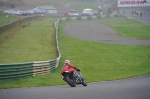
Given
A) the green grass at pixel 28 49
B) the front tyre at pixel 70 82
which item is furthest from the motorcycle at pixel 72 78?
the green grass at pixel 28 49

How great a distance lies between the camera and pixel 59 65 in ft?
83.4

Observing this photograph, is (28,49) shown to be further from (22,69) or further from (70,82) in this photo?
(70,82)

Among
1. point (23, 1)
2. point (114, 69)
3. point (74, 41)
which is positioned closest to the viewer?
point (114, 69)

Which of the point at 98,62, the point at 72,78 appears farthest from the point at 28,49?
the point at 72,78

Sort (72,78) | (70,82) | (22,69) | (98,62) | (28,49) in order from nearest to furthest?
(70,82), (72,78), (22,69), (98,62), (28,49)

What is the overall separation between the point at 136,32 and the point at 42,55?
23.0m

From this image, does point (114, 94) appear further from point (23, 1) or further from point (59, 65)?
point (23, 1)

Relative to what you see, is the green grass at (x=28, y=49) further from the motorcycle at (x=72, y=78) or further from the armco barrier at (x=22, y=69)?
the motorcycle at (x=72, y=78)

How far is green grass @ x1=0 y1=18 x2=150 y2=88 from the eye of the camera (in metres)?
18.7

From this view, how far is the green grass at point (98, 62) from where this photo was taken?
18.7 meters

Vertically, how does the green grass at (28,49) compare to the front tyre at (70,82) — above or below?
below

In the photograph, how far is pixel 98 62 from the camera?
27469 mm

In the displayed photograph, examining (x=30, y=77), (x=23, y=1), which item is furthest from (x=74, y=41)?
(x=23, y=1)

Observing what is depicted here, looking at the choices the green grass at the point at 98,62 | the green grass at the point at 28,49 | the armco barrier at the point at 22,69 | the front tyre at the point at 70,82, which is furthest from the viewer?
the green grass at the point at 28,49
